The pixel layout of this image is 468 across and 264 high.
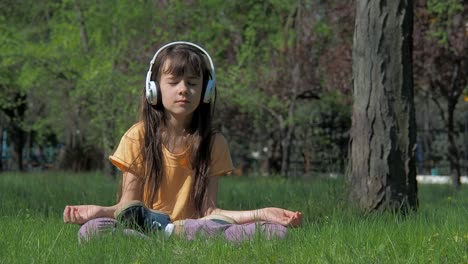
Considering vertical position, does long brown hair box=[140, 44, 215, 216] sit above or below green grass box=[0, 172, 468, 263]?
above

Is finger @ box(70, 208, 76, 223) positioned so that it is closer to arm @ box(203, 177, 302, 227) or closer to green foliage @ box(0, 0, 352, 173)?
arm @ box(203, 177, 302, 227)

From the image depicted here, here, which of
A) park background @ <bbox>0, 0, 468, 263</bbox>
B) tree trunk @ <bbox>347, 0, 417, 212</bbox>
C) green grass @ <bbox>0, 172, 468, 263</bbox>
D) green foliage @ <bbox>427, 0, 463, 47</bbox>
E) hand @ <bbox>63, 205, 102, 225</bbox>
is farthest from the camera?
green foliage @ <bbox>427, 0, 463, 47</bbox>

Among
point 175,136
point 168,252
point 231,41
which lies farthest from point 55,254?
point 231,41

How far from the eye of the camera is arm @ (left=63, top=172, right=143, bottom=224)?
4043mm

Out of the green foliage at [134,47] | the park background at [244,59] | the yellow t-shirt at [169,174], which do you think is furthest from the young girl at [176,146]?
the green foliage at [134,47]

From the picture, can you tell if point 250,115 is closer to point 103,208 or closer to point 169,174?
point 169,174

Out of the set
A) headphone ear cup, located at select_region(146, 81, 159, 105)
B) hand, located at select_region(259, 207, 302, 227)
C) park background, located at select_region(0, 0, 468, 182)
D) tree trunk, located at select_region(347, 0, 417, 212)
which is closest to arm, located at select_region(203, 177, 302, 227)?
hand, located at select_region(259, 207, 302, 227)

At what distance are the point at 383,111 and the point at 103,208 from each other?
125 inches

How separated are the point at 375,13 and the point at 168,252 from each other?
12.6 feet

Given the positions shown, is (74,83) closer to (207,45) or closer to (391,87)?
(207,45)

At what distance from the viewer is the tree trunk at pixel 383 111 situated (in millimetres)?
6578

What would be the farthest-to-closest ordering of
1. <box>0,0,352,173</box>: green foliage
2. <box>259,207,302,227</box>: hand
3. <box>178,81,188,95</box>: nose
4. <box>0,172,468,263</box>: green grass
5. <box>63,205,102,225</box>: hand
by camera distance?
<box>0,0,352,173</box>: green foliage → <box>178,81,188,95</box>: nose → <box>259,207,302,227</box>: hand → <box>63,205,102,225</box>: hand → <box>0,172,468,263</box>: green grass

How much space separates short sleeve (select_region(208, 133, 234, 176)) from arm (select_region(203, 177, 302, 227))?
0.18 feet

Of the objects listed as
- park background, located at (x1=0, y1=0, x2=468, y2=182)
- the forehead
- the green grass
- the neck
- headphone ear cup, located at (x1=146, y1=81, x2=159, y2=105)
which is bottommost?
the green grass
